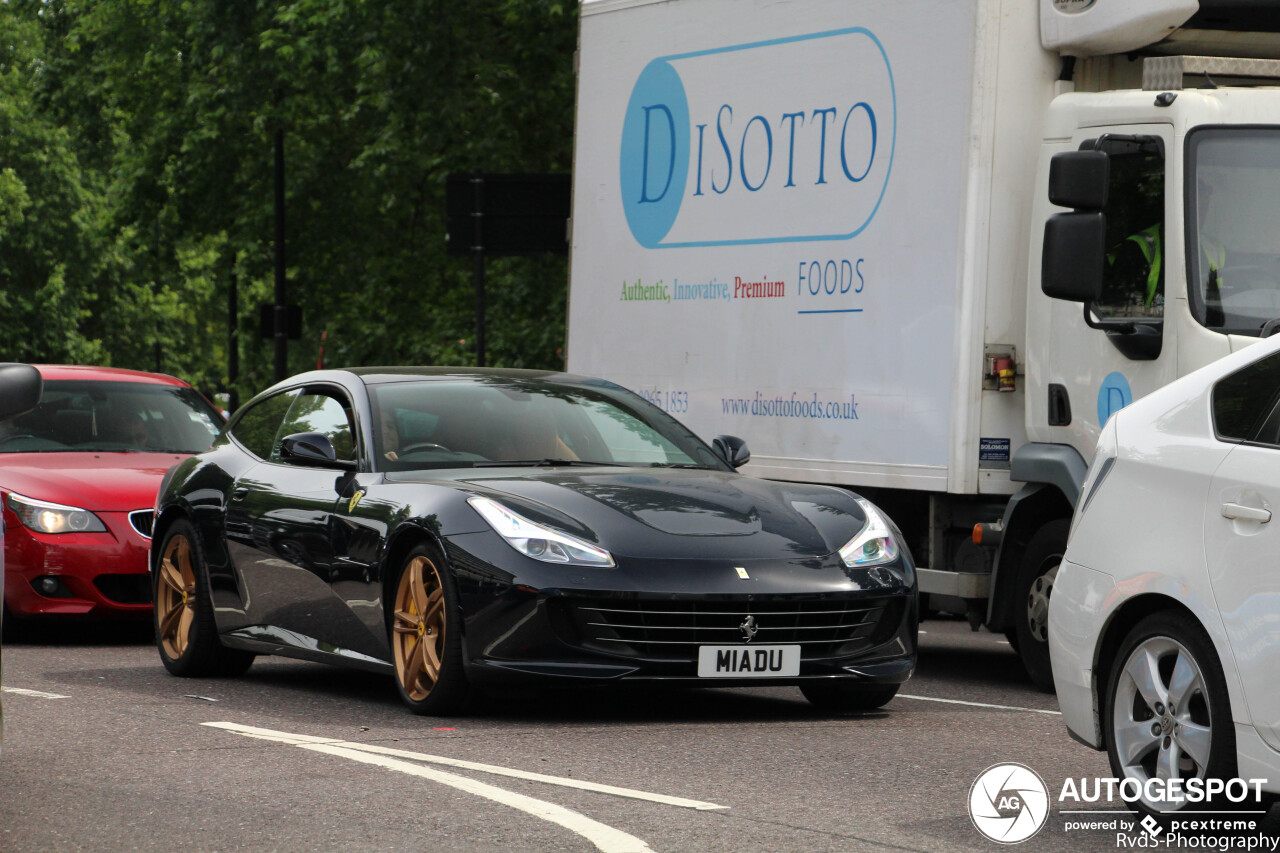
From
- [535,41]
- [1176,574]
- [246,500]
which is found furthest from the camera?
[535,41]

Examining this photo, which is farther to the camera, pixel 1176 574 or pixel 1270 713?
pixel 1176 574

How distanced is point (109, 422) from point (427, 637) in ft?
19.4

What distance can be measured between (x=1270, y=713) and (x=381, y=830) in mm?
2349

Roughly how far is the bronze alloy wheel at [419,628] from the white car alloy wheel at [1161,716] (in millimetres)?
2991

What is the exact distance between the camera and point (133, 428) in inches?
528

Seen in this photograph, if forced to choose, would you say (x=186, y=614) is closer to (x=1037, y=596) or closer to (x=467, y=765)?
(x=467, y=765)

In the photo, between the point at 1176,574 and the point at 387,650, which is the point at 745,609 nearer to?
the point at 387,650

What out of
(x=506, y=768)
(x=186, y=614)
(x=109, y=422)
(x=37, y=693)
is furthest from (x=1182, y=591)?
(x=109, y=422)

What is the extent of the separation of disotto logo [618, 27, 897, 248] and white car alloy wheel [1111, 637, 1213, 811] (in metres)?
5.18

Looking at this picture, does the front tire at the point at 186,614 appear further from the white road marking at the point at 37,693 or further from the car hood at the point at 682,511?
the car hood at the point at 682,511

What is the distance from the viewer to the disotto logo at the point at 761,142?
10.8 metres

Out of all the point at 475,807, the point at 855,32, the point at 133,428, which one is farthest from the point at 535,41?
the point at 475,807

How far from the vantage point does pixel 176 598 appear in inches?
401

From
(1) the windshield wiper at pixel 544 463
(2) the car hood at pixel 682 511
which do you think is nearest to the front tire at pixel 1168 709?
(2) the car hood at pixel 682 511
